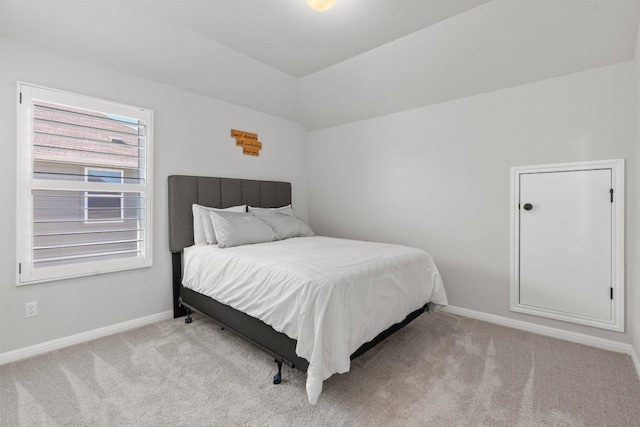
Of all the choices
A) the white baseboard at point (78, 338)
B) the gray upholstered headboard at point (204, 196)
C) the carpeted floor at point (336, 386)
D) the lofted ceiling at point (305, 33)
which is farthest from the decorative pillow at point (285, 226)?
the lofted ceiling at point (305, 33)

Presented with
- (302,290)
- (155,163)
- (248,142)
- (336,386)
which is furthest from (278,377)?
(248,142)

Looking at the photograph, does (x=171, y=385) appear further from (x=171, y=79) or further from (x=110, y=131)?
(x=171, y=79)

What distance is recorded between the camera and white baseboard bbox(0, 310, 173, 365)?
7.12 feet

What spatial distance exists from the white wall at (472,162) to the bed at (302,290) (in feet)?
2.41

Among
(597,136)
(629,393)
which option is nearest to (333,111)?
(597,136)

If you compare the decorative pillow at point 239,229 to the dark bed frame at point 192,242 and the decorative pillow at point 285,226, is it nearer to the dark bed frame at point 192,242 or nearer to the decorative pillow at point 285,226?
the decorative pillow at point 285,226

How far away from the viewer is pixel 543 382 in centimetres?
191

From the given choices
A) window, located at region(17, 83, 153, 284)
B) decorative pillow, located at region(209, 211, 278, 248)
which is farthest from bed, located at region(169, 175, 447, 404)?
window, located at region(17, 83, 153, 284)

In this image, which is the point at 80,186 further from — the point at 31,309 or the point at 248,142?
the point at 248,142

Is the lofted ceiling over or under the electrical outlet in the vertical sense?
over

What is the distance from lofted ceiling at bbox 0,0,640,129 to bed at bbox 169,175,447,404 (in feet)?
3.88

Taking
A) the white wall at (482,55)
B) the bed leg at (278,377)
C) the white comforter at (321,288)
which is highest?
the white wall at (482,55)

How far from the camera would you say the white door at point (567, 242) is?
2.39m

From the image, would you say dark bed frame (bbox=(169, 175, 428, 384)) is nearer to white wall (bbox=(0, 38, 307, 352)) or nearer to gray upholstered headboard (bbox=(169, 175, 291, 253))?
gray upholstered headboard (bbox=(169, 175, 291, 253))
